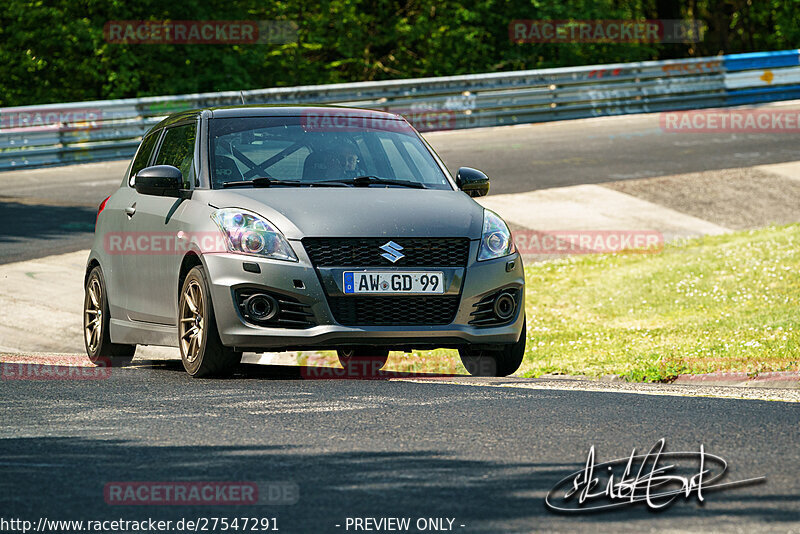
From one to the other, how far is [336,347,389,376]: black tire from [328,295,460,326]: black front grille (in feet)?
5.96

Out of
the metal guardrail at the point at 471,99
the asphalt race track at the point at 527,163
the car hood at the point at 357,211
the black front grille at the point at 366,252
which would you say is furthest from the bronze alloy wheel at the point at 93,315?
the metal guardrail at the point at 471,99

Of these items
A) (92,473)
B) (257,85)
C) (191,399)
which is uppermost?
(92,473)

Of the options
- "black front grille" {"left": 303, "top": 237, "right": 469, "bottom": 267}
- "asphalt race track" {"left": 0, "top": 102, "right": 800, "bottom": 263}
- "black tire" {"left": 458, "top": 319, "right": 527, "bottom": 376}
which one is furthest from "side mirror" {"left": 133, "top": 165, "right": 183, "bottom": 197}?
"asphalt race track" {"left": 0, "top": 102, "right": 800, "bottom": 263}

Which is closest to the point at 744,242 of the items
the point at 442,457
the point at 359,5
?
the point at 442,457

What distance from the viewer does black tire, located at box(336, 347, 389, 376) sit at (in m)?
10.0

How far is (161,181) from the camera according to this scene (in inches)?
344

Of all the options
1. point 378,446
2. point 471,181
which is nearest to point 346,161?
point 471,181

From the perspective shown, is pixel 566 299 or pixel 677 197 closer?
pixel 566 299

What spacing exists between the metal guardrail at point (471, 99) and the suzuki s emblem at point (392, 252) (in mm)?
15777

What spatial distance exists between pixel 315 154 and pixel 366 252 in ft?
4.24

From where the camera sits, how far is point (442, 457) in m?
5.63

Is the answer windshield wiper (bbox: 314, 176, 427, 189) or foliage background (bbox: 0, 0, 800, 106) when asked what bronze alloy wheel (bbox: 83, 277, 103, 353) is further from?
foliage background (bbox: 0, 0, 800, 106)

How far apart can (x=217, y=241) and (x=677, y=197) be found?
13314 millimetres

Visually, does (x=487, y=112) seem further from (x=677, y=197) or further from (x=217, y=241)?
(x=217, y=241)
